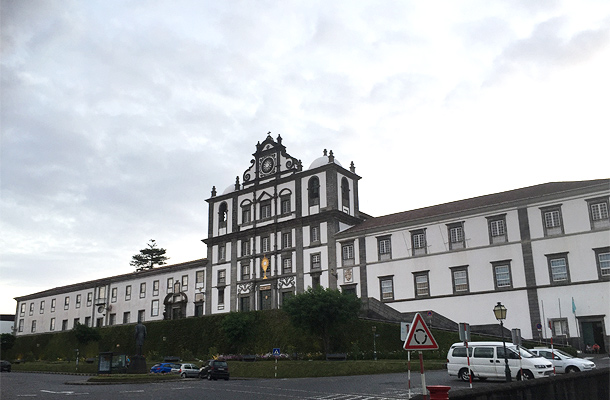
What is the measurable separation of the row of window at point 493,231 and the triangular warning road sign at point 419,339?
3308 centimetres

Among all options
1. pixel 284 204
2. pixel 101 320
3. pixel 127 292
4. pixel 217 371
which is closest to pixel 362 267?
pixel 284 204

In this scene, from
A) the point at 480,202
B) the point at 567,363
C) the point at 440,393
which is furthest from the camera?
the point at 480,202

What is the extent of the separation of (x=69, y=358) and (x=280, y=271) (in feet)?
102

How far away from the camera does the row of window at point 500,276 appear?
3959 cm

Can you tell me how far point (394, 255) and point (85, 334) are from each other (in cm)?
3835

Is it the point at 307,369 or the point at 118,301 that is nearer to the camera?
the point at 307,369

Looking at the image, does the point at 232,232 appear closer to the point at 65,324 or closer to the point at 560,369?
the point at 65,324

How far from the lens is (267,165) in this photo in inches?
2478

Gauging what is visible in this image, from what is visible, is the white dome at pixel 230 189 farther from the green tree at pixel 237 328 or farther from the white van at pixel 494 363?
the white van at pixel 494 363

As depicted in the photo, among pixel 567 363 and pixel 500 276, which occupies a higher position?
pixel 500 276

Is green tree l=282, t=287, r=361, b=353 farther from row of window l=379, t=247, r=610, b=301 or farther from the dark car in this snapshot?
row of window l=379, t=247, r=610, b=301

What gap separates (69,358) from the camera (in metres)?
67.6

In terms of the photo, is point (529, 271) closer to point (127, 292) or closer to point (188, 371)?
point (188, 371)

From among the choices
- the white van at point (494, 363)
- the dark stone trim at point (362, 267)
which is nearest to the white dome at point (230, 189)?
the dark stone trim at point (362, 267)
